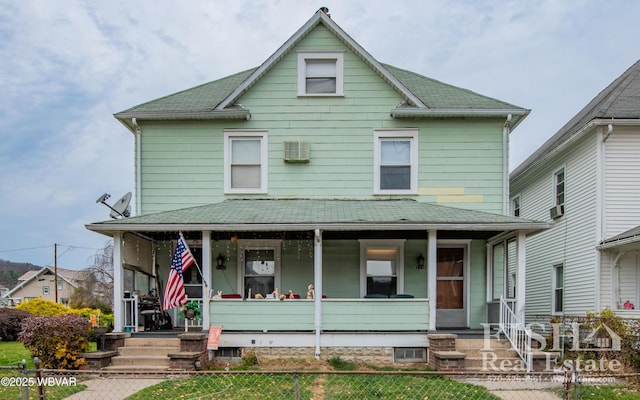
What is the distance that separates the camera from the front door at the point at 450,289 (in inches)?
466

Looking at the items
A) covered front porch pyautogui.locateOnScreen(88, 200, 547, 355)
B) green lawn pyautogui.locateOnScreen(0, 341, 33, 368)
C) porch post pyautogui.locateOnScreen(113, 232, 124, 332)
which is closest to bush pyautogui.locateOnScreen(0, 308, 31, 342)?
green lawn pyautogui.locateOnScreen(0, 341, 33, 368)

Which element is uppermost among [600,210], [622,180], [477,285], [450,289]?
[622,180]

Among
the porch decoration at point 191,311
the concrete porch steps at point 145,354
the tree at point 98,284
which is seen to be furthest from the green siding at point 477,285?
the tree at point 98,284

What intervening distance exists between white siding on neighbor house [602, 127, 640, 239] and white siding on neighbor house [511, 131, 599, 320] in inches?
13.1

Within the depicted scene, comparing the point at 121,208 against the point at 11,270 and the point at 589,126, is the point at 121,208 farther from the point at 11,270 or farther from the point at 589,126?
the point at 11,270

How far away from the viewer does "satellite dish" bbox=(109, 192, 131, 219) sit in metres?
11.4

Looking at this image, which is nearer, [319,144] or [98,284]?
[319,144]

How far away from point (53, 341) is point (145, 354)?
5.61 feet

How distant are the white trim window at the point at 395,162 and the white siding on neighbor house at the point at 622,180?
4903 millimetres

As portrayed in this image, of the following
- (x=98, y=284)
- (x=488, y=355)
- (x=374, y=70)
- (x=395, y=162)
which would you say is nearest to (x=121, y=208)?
(x=395, y=162)

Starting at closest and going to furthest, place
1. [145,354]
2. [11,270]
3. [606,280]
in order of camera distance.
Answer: [145,354]
[606,280]
[11,270]

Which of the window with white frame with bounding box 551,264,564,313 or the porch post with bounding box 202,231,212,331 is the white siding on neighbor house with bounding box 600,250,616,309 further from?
the porch post with bounding box 202,231,212,331

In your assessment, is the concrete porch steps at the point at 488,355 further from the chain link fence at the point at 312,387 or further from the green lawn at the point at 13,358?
the green lawn at the point at 13,358

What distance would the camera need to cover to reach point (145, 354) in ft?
31.1
